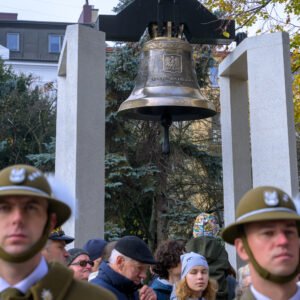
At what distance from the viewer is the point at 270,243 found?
2553 mm

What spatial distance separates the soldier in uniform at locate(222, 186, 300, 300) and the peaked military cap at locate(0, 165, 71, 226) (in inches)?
29.5

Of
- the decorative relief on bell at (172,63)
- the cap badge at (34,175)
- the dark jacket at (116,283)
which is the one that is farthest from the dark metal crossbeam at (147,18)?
the cap badge at (34,175)

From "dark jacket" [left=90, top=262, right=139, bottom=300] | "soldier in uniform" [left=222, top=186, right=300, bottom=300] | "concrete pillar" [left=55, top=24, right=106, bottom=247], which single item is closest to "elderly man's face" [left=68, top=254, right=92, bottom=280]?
"dark jacket" [left=90, top=262, right=139, bottom=300]

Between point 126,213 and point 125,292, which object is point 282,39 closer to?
point 125,292

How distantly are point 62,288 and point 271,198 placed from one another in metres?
0.93

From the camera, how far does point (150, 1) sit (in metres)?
8.19

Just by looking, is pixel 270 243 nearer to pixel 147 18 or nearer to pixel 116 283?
pixel 116 283

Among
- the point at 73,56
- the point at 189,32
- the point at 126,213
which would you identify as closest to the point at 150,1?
the point at 189,32

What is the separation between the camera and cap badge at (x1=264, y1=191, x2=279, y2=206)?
2.62m

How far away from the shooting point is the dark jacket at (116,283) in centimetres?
428

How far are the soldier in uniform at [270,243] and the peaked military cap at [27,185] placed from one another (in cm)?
75

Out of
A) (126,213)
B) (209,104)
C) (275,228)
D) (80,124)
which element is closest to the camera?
(275,228)

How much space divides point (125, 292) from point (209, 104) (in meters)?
3.93

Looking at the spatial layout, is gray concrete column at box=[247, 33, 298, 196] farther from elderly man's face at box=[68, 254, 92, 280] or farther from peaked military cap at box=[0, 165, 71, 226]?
peaked military cap at box=[0, 165, 71, 226]
